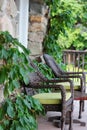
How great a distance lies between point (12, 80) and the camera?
2271 mm

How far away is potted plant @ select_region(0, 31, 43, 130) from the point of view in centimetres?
225

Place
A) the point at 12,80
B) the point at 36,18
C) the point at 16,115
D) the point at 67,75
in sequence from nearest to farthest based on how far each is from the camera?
1. the point at 12,80
2. the point at 16,115
3. the point at 67,75
4. the point at 36,18

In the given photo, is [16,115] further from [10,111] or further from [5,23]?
[5,23]

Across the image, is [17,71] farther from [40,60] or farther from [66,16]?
[66,16]

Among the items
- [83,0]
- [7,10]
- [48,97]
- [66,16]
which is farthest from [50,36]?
[83,0]

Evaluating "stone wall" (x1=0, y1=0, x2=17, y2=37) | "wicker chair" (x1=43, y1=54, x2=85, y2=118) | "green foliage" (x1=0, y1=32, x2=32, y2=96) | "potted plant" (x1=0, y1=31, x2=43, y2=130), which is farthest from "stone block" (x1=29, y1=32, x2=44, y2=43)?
"green foliage" (x1=0, y1=32, x2=32, y2=96)

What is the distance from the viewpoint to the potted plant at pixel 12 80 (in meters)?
2.25

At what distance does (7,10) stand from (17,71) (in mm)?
517

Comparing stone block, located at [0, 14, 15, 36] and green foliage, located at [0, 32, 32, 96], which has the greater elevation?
stone block, located at [0, 14, 15, 36]

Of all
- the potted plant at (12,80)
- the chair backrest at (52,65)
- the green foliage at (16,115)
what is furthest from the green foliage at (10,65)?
the chair backrest at (52,65)

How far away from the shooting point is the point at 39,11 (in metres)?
5.00

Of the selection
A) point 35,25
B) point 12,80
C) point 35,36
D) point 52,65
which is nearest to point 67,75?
point 52,65

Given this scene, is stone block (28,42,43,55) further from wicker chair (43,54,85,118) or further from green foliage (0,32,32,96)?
green foliage (0,32,32,96)

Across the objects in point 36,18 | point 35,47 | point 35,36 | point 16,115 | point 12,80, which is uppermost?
point 36,18
